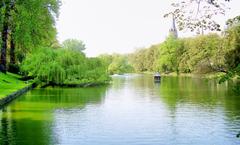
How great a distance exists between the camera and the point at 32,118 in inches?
788

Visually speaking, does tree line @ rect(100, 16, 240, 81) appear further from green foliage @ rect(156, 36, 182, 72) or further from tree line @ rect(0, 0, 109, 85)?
tree line @ rect(0, 0, 109, 85)

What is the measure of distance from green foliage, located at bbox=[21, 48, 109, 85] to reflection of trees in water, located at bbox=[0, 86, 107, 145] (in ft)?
33.1

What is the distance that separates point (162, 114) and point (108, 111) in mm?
2917

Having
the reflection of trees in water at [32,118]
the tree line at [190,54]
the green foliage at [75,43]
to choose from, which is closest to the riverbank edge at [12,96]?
the reflection of trees in water at [32,118]

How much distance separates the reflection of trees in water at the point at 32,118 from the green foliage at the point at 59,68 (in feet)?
33.1

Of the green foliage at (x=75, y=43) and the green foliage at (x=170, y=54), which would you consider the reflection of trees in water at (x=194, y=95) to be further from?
the green foliage at (x=170, y=54)

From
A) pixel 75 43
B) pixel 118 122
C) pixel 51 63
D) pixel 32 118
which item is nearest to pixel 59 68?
pixel 51 63

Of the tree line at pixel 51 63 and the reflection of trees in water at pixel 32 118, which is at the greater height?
the tree line at pixel 51 63

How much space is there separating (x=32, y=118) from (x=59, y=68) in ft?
66.3

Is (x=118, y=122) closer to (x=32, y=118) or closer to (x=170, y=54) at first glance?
(x=32, y=118)

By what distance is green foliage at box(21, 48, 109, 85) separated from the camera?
1581 inches

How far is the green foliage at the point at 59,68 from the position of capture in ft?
132

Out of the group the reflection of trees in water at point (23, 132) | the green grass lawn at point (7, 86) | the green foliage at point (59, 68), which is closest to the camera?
the reflection of trees in water at point (23, 132)

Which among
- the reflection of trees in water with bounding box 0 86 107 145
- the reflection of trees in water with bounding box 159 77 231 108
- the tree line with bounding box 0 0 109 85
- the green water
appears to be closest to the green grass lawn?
the reflection of trees in water with bounding box 0 86 107 145
